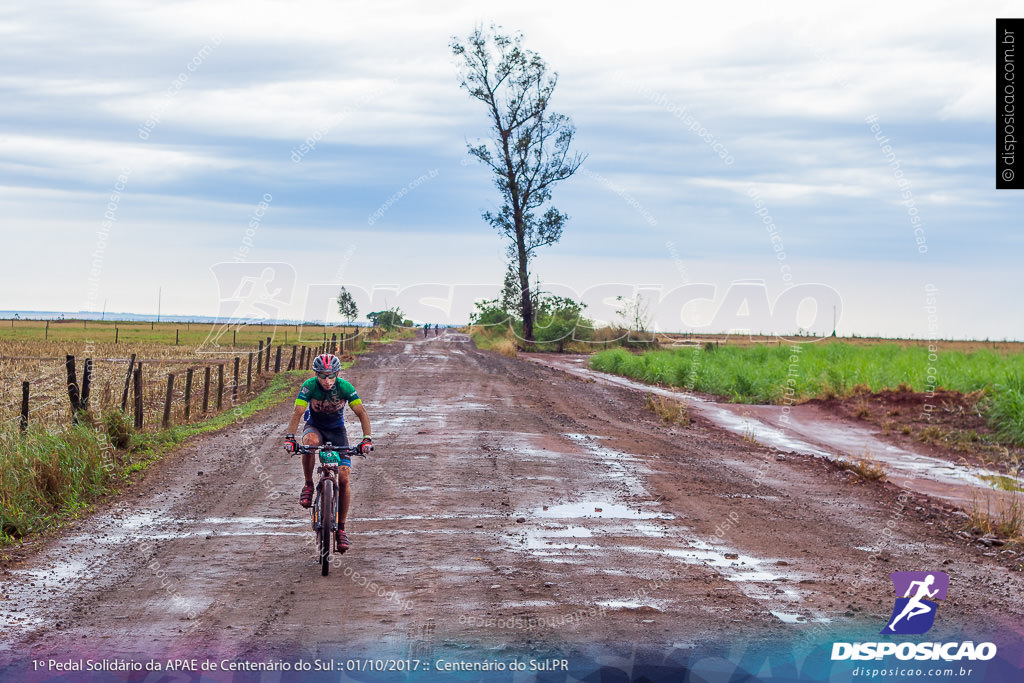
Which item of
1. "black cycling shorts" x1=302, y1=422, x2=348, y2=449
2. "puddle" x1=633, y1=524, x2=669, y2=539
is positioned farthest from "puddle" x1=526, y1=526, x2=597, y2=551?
"black cycling shorts" x1=302, y1=422, x2=348, y2=449

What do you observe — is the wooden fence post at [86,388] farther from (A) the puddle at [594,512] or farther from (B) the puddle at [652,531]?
(B) the puddle at [652,531]

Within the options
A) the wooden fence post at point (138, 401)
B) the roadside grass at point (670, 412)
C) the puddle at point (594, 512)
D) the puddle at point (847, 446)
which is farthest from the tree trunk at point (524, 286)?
the puddle at point (594, 512)

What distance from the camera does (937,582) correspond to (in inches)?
318

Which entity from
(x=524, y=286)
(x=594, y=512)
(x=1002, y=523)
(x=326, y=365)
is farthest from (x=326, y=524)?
(x=524, y=286)

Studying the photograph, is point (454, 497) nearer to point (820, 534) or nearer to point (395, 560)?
point (395, 560)

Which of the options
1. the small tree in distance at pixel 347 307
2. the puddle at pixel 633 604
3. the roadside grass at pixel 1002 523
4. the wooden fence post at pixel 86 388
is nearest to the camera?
the puddle at pixel 633 604

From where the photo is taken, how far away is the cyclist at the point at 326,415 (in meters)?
8.70

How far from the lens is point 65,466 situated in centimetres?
1190

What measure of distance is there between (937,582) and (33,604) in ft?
24.6

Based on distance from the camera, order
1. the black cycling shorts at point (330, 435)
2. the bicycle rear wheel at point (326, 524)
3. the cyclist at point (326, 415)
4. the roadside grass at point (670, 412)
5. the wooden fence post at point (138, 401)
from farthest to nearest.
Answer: the roadside grass at point (670, 412)
the wooden fence post at point (138, 401)
the black cycling shorts at point (330, 435)
the cyclist at point (326, 415)
the bicycle rear wheel at point (326, 524)

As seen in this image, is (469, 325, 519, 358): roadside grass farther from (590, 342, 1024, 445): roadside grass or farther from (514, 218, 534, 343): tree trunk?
(590, 342, 1024, 445): roadside grass

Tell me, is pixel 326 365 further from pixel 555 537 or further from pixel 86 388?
pixel 86 388

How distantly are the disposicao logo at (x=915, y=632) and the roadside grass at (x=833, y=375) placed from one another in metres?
12.5

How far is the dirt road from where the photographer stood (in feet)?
21.3
